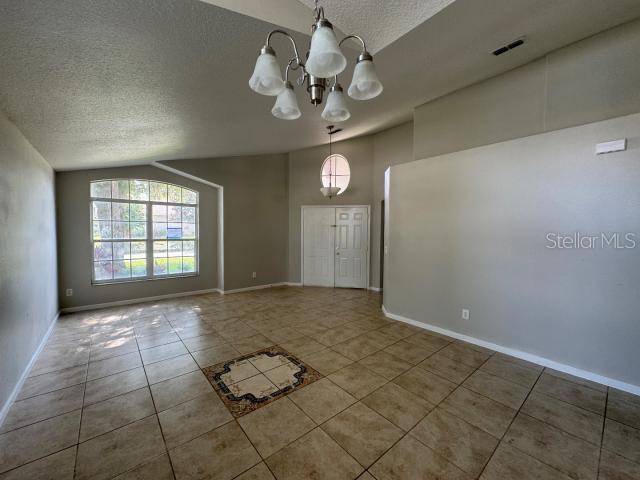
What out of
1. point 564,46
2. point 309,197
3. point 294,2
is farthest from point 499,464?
point 309,197

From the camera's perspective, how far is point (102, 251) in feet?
15.6

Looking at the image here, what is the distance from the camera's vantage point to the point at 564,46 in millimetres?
2756

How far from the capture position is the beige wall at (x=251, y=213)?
5762 mm

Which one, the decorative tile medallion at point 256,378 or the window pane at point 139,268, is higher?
the window pane at point 139,268

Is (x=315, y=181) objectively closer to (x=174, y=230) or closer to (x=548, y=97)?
(x=174, y=230)

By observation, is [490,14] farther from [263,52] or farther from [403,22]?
[263,52]

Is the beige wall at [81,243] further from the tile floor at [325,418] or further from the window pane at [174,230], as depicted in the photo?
the tile floor at [325,418]

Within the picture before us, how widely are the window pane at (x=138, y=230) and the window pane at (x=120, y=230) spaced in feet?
0.25

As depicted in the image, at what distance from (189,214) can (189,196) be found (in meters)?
0.40

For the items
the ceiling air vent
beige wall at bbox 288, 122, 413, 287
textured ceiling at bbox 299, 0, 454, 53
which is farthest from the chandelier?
beige wall at bbox 288, 122, 413, 287

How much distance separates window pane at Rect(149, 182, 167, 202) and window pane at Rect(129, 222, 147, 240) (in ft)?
1.82

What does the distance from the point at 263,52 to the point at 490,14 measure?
203 centimetres

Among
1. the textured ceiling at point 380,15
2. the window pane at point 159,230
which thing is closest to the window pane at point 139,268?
the window pane at point 159,230

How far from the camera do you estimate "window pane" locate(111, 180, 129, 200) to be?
4.83 m
